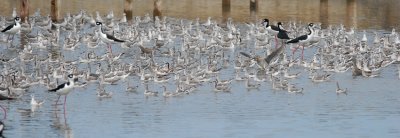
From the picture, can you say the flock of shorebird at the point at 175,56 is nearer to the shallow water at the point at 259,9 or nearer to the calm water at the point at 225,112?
the calm water at the point at 225,112

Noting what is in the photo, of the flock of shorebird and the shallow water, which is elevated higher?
the shallow water

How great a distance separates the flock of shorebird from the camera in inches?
1130

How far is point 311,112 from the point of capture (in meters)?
25.1

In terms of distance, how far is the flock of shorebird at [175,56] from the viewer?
28703 millimetres

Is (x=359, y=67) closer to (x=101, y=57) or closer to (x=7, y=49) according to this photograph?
(x=101, y=57)

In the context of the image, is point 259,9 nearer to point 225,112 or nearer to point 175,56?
point 175,56

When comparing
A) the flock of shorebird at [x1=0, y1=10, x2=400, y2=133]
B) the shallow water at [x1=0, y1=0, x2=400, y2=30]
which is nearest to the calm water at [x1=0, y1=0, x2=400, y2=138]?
the flock of shorebird at [x1=0, y1=10, x2=400, y2=133]

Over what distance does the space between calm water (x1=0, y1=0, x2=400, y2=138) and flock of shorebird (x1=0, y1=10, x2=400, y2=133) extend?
0.27 m

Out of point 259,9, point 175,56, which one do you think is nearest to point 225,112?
point 175,56

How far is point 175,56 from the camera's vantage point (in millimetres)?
34375

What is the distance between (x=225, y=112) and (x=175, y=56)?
9.63 m

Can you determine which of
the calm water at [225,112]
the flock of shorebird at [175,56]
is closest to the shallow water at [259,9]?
the flock of shorebird at [175,56]

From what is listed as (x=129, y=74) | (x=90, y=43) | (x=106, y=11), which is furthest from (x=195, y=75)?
(x=106, y=11)

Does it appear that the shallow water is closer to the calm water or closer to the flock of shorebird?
the flock of shorebird
